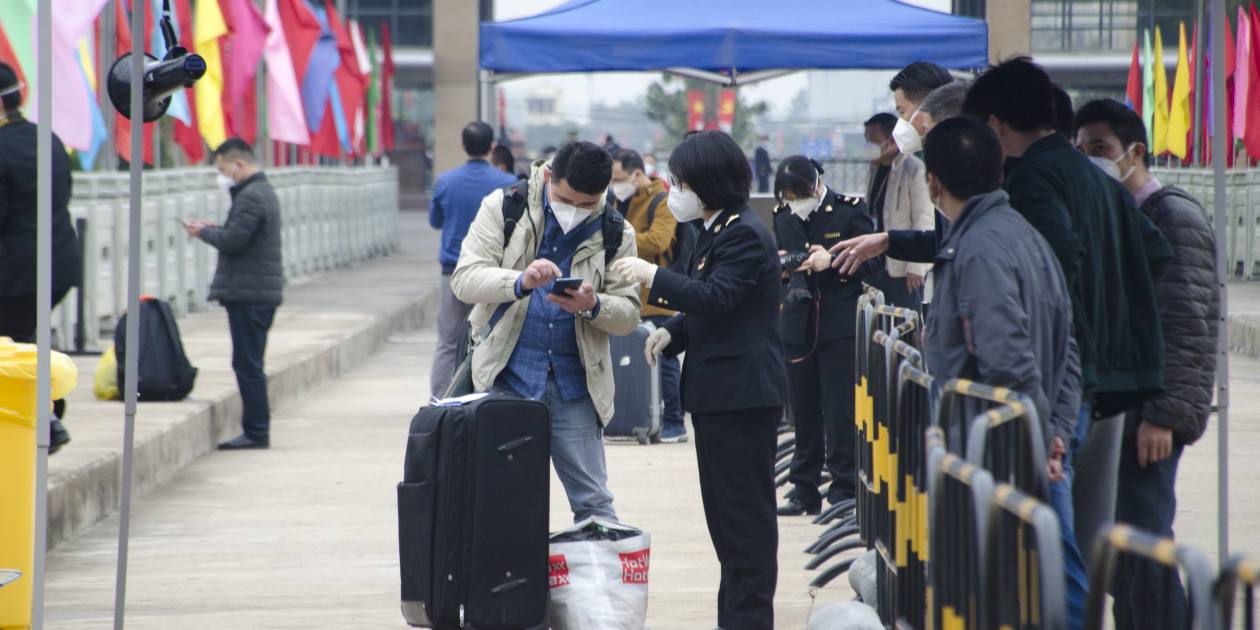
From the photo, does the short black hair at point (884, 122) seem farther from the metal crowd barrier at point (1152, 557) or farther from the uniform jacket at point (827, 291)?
the metal crowd barrier at point (1152, 557)

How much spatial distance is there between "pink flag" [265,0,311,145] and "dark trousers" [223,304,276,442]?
35.5 feet

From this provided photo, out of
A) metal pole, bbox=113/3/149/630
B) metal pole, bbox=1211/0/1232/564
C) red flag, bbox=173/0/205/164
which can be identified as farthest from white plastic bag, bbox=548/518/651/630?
red flag, bbox=173/0/205/164

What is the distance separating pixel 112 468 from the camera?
8.88 meters

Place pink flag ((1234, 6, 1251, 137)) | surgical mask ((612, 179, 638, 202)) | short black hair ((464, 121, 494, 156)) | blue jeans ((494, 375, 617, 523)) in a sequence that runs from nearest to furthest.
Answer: blue jeans ((494, 375, 617, 523)), surgical mask ((612, 179, 638, 202)), short black hair ((464, 121, 494, 156)), pink flag ((1234, 6, 1251, 137))

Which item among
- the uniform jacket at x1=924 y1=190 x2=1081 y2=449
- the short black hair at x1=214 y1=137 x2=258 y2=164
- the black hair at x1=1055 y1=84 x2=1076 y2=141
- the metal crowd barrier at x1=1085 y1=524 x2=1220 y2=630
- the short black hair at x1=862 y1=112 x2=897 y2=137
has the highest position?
the short black hair at x1=862 y1=112 x2=897 y2=137

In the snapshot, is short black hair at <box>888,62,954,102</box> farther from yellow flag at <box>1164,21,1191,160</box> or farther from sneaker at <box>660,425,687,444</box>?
yellow flag at <box>1164,21,1191,160</box>

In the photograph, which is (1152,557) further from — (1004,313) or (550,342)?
(550,342)

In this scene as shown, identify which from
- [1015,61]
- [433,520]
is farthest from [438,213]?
Answer: [1015,61]

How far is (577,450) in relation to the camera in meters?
6.10

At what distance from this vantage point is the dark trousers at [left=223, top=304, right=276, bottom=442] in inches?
418

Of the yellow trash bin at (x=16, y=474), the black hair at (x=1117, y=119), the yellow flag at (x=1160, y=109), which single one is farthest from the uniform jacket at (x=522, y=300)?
the yellow flag at (x=1160, y=109)

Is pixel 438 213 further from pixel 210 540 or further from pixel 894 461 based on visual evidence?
pixel 894 461

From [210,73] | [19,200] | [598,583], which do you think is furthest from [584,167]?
[210,73]

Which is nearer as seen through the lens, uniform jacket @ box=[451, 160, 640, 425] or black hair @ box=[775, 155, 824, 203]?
uniform jacket @ box=[451, 160, 640, 425]
